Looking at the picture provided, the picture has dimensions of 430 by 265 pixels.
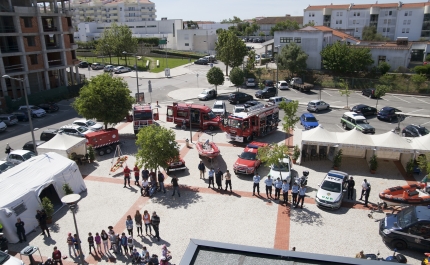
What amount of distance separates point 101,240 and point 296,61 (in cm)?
4141

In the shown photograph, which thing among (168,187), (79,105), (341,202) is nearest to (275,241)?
(341,202)

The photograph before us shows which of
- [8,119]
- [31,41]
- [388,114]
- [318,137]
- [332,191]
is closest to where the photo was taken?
[332,191]

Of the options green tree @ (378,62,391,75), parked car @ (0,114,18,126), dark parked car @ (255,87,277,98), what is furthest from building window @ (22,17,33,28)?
green tree @ (378,62,391,75)

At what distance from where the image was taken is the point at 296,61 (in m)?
50.1

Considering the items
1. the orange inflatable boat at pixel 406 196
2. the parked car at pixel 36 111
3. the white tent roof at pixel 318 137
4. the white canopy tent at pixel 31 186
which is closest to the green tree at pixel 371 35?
the white tent roof at pixel 318 137

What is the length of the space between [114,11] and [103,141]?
393 ft

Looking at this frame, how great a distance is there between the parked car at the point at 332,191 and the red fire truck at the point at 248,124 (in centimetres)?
893

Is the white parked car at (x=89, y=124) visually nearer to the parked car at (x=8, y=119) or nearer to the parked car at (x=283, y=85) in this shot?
the parked car at (x=8, y=119)

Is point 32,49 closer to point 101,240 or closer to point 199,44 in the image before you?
point 101,240

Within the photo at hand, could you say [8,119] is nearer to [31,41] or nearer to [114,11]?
[31,41]

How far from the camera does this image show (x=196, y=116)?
30703 mm

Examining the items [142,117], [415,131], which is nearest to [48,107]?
[142,117]

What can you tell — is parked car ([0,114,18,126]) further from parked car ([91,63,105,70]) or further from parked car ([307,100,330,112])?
parked car ([91,63,105,70])

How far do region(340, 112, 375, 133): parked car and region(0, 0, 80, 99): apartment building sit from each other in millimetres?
33636
